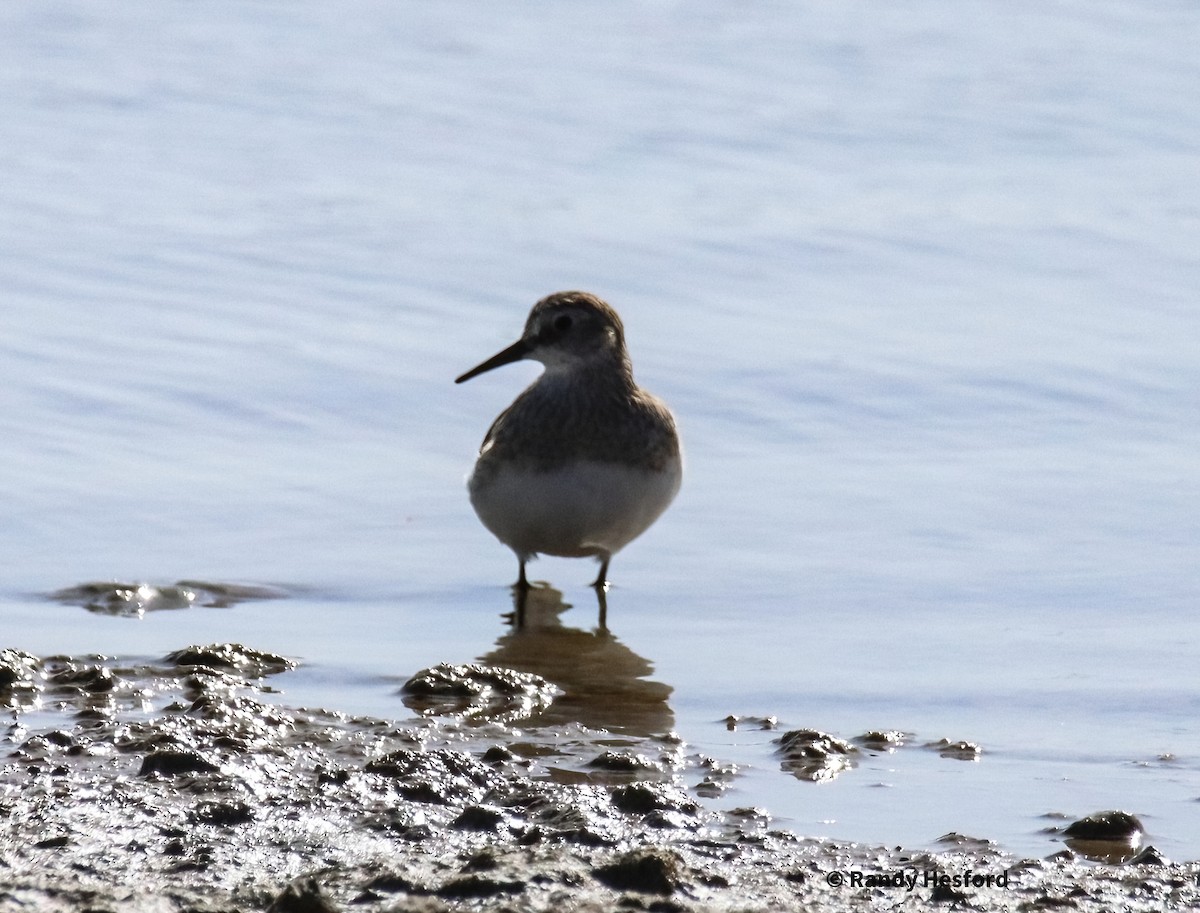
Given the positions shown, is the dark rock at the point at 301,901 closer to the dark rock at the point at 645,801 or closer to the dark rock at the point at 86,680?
the dark rock at the point at 645,801

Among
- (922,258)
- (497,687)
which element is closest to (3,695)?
(497,687)

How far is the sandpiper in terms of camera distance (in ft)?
25.7

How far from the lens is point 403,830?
4.70 metres

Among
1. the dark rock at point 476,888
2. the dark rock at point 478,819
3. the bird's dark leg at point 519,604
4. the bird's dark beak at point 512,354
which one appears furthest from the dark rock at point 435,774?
the bird's dark beak at point 512,354

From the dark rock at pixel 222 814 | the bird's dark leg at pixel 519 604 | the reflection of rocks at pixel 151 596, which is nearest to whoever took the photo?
the dark rock at pixel 222 814

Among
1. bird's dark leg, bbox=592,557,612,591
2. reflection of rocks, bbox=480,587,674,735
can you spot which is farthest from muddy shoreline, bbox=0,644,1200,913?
bird's dark leg, bbox=592,557,612,591

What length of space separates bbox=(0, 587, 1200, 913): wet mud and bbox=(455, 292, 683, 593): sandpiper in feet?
5.46

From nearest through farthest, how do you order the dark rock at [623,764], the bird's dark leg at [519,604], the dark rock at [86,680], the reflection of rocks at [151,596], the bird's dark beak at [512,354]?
the dark rock at [623,764]
the dark rock at [86,680]
the reflection of rocks at [151,596]
the bird's dark leg at [519,604]
the bird's dark beak at [512,354]

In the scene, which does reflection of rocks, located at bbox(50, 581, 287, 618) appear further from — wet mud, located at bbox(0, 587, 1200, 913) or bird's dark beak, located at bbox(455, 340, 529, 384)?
bird's dark beak, located at bbox(455, 340, 529, 384)

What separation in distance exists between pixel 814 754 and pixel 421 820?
4.49 ft

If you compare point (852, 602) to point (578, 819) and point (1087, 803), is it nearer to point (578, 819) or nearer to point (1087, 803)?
point (1087, 803)

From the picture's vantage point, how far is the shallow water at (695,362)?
6.86 m

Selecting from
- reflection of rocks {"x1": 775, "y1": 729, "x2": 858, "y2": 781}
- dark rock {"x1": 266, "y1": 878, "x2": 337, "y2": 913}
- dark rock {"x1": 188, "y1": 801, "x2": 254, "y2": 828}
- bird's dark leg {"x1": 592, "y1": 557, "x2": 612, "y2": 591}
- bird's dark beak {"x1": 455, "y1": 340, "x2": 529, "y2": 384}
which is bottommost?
dark rock {"x1": 266, "y1": 878, "x2": 337, "y2": 913}

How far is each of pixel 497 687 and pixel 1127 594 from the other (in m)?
2.99
